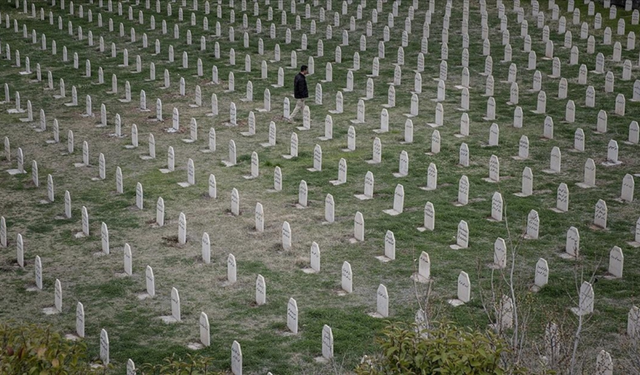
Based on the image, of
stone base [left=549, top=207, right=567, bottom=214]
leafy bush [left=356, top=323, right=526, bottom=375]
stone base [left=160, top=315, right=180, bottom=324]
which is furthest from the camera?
stone base [left=549, top=207, right=567, bottom=214]

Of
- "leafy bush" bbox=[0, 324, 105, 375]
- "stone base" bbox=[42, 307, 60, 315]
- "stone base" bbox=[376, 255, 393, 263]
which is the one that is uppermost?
"leafy bush" bbox=[0, 324, 105, 375]

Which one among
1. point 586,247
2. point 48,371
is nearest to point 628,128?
point 586,247

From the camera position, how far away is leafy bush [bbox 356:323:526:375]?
8.92 metres

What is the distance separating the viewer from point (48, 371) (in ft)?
29.5

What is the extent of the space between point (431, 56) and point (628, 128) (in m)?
8.21

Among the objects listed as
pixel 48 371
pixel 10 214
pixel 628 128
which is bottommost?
Answer: pixel 10 214

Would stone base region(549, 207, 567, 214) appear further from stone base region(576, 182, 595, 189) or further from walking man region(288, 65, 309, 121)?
walking man region(288, 65, 309, 121)

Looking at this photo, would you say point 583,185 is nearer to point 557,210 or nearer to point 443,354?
point 557,210

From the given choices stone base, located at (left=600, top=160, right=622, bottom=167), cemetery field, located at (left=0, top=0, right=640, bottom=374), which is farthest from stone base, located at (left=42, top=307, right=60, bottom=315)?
stone base, located at (left=600, top=160, right=622, bottom=167)

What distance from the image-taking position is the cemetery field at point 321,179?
15945 millimetres

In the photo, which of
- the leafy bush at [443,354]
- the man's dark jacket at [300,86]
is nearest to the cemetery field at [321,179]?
the man's dark jacket at [300,86]

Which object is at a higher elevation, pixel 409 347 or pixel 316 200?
pixel 409 347

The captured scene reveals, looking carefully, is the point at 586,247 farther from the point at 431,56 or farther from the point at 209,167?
the point at 431,56

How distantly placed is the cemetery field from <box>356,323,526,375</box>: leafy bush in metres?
1.33
